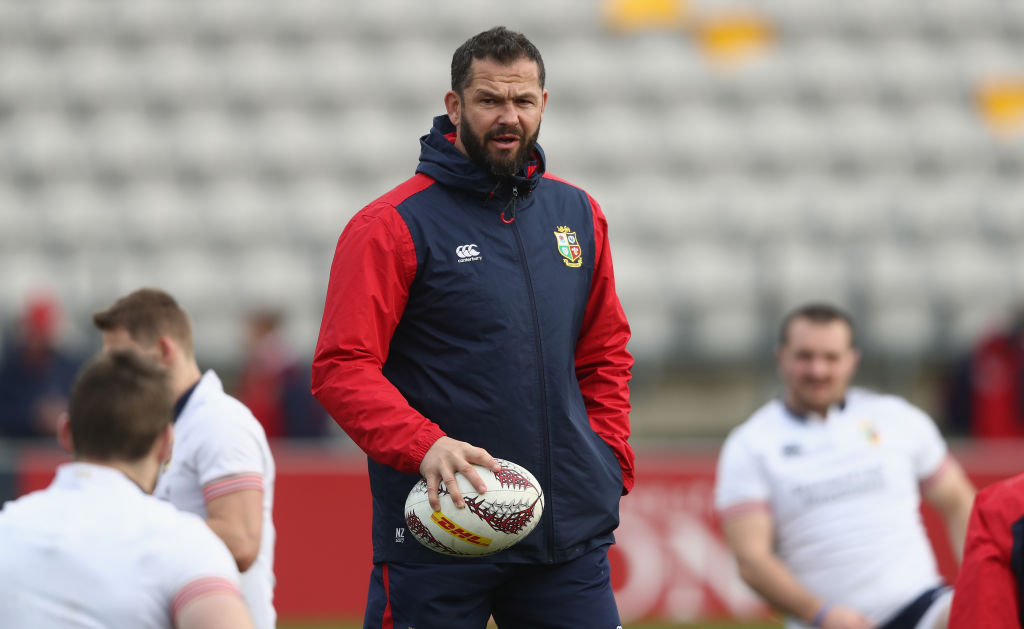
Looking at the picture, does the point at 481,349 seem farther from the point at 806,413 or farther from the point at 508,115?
the point at 806,413

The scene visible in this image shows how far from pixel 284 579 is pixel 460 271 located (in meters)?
5.95

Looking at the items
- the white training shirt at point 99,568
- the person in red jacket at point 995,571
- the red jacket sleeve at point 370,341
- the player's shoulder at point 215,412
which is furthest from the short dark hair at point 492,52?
the person in red jacket at point 995,571

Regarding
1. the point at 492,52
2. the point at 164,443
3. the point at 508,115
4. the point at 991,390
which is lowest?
the point at 991,390

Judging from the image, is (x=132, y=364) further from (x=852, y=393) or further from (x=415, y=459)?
(x=852, y=393)

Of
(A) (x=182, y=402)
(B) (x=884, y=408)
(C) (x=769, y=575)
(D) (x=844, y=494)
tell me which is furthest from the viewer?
(B) (x=884, y=408)

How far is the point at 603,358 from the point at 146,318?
1.46 m

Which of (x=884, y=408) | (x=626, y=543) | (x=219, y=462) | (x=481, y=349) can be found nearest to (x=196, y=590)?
(x=481, y=349)

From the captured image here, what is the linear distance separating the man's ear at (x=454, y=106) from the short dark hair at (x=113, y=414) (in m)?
1.25

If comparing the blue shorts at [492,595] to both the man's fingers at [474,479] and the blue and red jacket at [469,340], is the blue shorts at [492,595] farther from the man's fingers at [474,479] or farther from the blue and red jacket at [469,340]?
the man's fingers at [474,479]

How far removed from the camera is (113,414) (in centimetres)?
296

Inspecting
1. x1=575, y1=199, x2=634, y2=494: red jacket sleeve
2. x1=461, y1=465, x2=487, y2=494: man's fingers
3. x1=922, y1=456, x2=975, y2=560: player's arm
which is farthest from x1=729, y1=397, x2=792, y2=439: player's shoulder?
x1=461, y1=465, x2=487, y2=494: man's fingers

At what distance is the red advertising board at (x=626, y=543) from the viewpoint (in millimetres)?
9133

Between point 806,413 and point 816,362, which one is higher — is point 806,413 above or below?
below

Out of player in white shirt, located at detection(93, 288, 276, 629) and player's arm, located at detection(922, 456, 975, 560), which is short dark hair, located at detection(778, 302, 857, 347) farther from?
player in white shirt, located at detection(93, 288, 276, 629)
